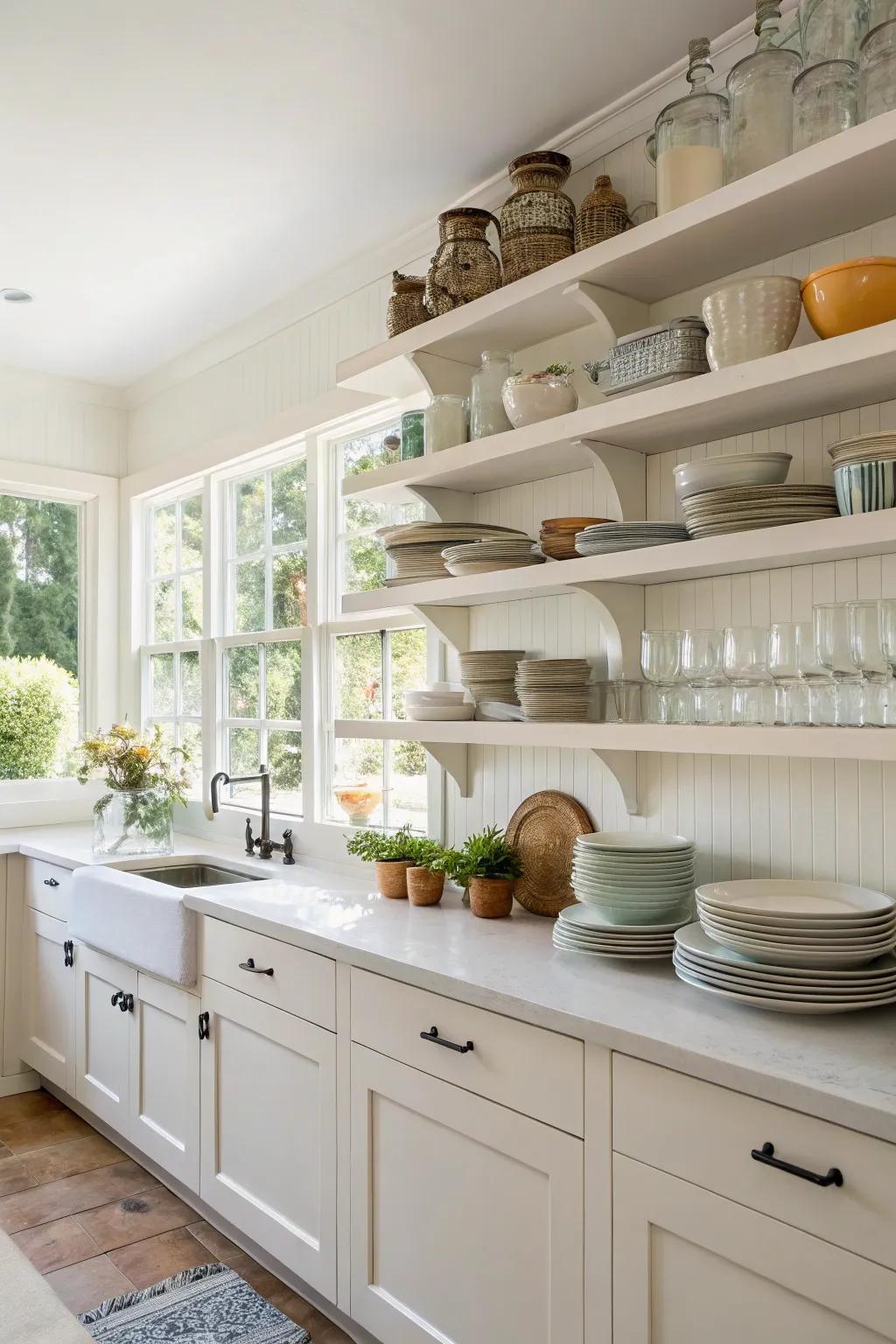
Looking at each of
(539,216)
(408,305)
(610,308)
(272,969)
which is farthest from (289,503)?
(272,969)

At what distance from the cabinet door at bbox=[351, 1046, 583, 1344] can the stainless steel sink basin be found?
150 cm

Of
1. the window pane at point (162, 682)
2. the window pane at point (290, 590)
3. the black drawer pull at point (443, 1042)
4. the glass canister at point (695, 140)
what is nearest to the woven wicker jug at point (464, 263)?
the glass canister at point (695, 140)

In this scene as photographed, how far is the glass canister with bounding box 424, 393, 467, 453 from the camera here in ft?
8.05

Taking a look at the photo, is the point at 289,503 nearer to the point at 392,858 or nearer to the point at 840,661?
the point at 392,858

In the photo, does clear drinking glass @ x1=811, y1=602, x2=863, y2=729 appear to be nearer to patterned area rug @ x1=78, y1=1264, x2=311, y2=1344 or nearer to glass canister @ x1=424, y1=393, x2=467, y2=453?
glass canister @ x1=424, y1=393, x2=467, y2=453

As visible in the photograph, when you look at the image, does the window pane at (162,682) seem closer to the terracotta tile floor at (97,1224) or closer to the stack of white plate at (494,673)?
the terracotta tile floor at (97,1224)

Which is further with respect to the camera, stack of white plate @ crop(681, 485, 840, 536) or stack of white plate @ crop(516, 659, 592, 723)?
stack of white plate @ crop(516, 659, 592, 723)

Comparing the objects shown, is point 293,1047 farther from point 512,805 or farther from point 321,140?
point 321,140

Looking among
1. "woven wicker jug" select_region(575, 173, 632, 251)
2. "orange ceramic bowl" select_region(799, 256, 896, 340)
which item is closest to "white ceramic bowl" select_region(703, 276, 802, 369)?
"orange ceramic bowl" select_region(799, 256, 896, 340)

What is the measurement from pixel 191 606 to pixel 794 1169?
339 centimetres

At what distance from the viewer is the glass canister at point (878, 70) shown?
1640mm

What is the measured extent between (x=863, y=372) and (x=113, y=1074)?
108 inches

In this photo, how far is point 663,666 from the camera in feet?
6.36

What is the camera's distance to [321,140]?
8.09 feet
